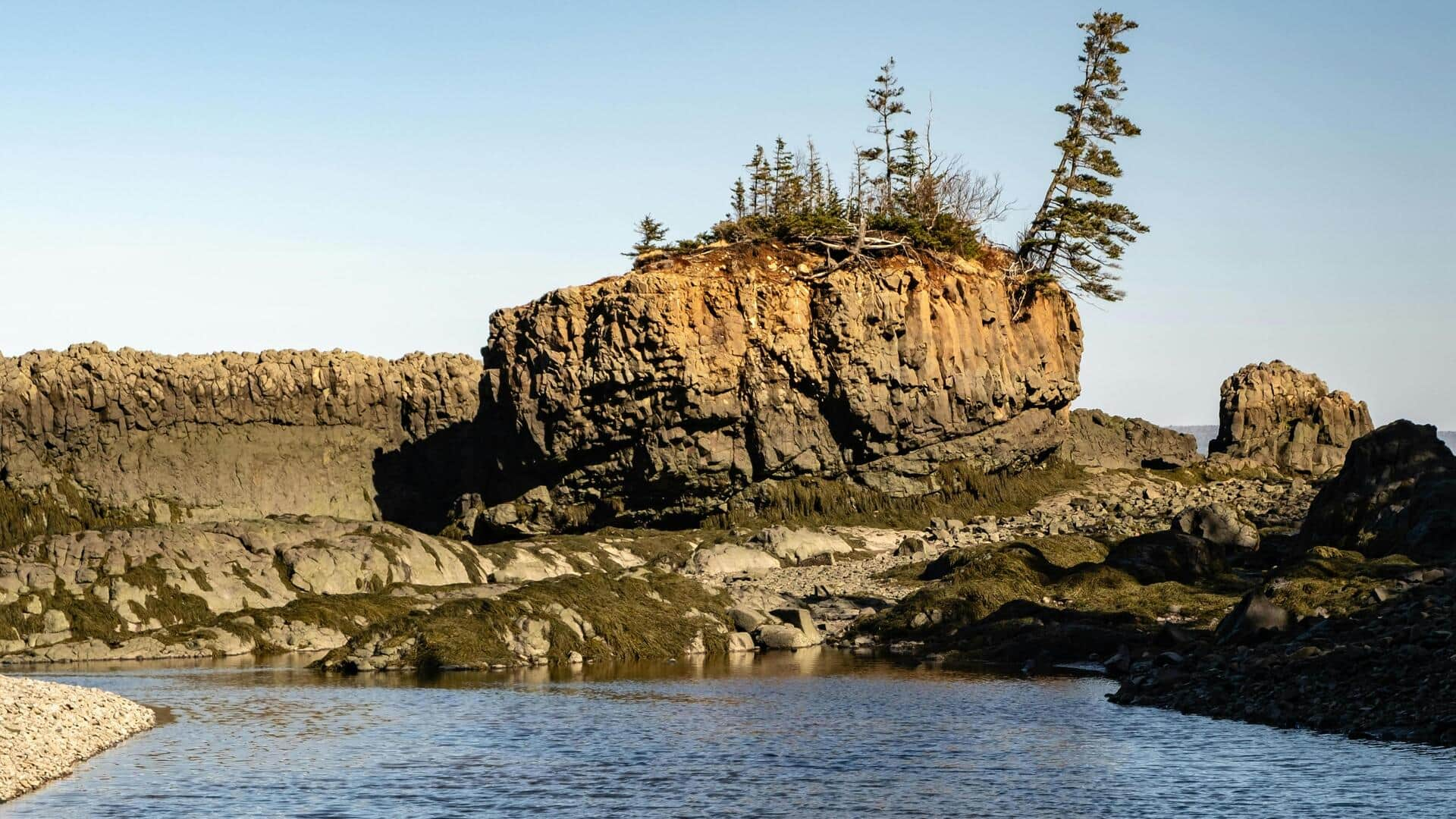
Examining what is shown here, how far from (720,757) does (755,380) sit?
36852 millimetres

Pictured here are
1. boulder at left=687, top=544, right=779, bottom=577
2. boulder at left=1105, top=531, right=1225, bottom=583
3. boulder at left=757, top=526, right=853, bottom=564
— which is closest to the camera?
boulder at left=1105, top=531, right=1225, bottom=583

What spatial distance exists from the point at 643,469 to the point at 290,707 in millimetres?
32975

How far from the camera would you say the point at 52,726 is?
71.9ft

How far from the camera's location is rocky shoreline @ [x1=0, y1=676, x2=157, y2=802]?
63.2 ft

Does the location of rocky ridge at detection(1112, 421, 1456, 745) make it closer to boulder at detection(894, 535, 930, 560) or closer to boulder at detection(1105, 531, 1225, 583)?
boulder at detection(1105, 531, 1225, 583)

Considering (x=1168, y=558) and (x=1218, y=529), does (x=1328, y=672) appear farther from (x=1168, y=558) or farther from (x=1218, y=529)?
(x=1218, y=529)

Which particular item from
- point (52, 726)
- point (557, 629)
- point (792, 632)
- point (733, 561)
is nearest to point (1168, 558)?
point (792, 632)

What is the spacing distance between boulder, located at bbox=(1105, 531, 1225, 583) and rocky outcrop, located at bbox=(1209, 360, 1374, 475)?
32.4m

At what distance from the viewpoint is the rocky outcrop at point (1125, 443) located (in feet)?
244

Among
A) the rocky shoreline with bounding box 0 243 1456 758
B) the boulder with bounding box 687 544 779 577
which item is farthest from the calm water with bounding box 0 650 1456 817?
the boulder with bounding box 687 544 779 577

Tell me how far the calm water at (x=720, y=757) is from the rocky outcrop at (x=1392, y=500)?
42.2ft

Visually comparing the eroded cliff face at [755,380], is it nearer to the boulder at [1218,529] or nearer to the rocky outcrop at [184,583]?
the boulder at [1218,529]

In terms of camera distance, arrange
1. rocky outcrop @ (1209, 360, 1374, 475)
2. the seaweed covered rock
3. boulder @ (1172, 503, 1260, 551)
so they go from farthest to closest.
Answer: rocky outcrop @ (1209, 360, 1374, 475) → boulder @ (1172, 503, 1260, 551) → the seaweed covered rock

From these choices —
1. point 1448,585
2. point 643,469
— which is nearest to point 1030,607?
point 1448,585
